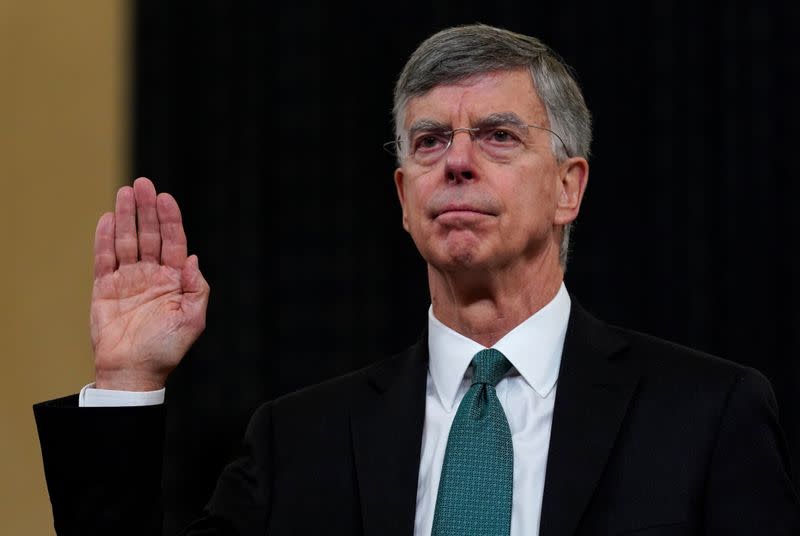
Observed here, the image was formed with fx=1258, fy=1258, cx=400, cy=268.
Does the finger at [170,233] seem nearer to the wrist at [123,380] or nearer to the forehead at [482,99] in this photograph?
the wrist at [123,380]

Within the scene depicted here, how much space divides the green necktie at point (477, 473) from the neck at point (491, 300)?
0.15 metres

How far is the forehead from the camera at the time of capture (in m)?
1.87

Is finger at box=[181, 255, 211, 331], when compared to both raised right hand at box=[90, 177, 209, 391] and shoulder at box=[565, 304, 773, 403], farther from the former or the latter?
shoulder at box=[565, 304, 773, 403]

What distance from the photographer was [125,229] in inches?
70.6

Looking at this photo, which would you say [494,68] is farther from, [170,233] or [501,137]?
[170,233]

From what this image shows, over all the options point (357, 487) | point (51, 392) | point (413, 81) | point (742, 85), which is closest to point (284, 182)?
point (51, 392)

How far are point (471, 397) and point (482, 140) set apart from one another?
0.39m

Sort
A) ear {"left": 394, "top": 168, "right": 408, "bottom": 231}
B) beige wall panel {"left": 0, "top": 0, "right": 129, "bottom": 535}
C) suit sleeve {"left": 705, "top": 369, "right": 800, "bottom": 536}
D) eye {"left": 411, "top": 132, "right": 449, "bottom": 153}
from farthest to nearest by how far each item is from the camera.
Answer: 1. beige wall panel {"left": 0, "top": 0, "right": 129, "bottom": 535}
2. ear {"left": 394, "top": 168, "right": 408, "bottom": 231}
3. eye {"left": 411, "top": 132, "right": 449, "bottom": 153}
4. suit sleeve {"left": 705, "top": 369, "right": 800, "bottom": 536}

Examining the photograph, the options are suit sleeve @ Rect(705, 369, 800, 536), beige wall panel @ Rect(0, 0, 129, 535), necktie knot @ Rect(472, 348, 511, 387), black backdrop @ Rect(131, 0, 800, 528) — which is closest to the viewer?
suit sleeve @ Rect(705, 369, 800, 536)

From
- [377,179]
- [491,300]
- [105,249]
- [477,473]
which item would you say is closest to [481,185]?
[491,300]

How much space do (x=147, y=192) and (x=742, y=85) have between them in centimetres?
196

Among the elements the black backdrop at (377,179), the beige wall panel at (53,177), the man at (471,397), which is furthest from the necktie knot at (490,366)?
the beige wall panel at (53,177)

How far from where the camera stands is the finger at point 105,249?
178cm

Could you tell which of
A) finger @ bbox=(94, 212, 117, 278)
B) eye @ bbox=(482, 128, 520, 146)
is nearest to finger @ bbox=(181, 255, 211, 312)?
finger @ bbox=(94, 212, 117, 278)
